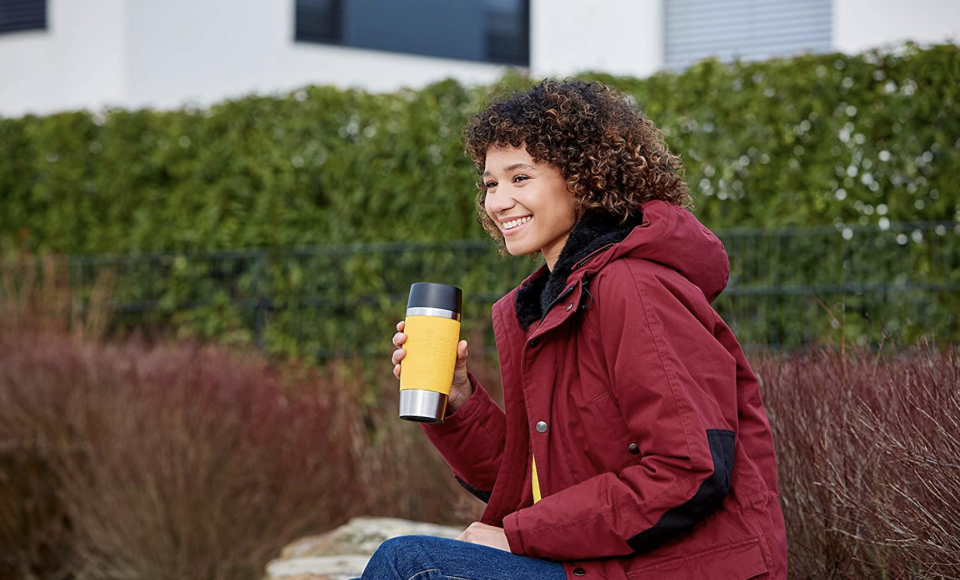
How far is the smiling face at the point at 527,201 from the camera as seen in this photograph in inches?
83.3

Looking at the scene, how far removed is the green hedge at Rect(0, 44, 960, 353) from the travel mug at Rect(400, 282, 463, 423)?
313cm

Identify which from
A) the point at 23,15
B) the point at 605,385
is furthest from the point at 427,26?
the point at 605,385

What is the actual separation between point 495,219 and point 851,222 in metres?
4.41

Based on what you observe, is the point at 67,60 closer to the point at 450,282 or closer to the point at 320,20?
the point at 320,20

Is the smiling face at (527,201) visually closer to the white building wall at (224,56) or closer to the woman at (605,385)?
the woman at (605,385)

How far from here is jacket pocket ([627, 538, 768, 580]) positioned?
1792 mm

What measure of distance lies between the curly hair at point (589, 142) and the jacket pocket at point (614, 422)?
39cm

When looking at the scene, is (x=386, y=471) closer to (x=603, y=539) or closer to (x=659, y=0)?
(x=603, y=539)

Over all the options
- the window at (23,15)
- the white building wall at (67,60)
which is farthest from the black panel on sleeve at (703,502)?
the window at (23,15)

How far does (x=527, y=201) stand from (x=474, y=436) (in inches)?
21.1

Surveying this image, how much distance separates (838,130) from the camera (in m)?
6.07

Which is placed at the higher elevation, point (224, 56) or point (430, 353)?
point (224, 56)

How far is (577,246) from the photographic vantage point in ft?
6.72

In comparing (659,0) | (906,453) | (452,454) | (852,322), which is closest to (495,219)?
(452,454)
